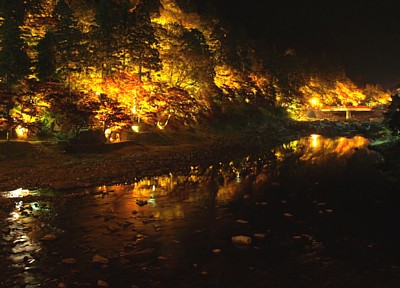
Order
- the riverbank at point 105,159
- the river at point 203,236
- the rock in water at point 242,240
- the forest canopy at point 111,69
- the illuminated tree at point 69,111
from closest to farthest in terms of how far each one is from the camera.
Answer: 1. the river at point 203,236
2. the rock in water at point 242,240
3. the riverbank at point 105,159
4. the illuminated tree at point 69,111
5. the forest canopy at point 111,69

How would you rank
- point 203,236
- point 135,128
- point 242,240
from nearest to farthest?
point 242,240, point 203,236, point 135,128

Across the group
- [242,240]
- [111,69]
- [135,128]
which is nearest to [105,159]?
[135,128]

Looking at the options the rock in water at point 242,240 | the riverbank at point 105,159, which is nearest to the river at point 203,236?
the rock in water at point 242,240

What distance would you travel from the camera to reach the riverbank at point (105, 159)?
18.9m

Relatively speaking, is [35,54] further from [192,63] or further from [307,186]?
[307,186]

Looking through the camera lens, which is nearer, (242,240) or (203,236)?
(242,240)

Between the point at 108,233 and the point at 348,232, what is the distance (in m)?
7.67

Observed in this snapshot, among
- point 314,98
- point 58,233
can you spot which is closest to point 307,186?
point 58,233

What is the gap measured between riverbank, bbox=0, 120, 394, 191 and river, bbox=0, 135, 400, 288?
197 cm

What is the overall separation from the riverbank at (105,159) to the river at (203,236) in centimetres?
197

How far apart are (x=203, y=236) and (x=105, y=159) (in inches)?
592

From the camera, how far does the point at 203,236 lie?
1138 cm

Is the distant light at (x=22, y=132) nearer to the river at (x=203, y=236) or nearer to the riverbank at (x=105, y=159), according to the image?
the riverbank at (x=105, y=159)

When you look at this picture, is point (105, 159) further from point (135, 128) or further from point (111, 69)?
point (111, 69)
